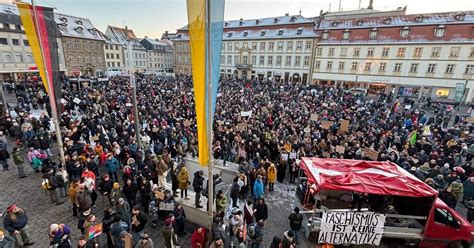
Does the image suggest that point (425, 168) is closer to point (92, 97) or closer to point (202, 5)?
point (202, 5)

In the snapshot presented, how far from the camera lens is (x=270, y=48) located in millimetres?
47969

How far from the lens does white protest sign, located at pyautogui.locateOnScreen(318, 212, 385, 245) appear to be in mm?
6684

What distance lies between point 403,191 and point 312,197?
2535 millimetres

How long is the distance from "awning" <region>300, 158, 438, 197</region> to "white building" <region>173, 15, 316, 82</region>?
125 feet

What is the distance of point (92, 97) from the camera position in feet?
66.4

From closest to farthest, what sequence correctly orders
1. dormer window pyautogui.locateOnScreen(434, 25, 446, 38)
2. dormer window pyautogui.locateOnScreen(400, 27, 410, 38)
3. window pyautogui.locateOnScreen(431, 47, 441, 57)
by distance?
1. dormer window pyautogui.locateOnScreen(434, 25, 446, 38)
2. window pyautogui.locateOnScreen(431, 47, 441, 57)
3. dormer window pyautogui.locateOnScreen(400, 27, 410, 38)

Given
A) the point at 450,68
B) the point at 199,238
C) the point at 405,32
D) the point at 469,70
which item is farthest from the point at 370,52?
the point at 199,238

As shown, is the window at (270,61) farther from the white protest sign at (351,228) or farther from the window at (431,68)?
the white protest sign at (351,228)

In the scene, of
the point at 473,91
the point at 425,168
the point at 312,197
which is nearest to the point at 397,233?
the point at 312,197

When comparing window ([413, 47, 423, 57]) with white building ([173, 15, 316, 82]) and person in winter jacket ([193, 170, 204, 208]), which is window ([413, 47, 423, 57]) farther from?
person in winter jacket ([193, 170, 204, 208])

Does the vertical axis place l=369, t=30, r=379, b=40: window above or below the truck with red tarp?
above

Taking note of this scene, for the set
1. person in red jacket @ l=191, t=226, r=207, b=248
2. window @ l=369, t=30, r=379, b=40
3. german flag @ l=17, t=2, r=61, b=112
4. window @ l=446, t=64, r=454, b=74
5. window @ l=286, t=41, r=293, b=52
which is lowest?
person in red jacket @ l=191, t=226, r=207, b=248

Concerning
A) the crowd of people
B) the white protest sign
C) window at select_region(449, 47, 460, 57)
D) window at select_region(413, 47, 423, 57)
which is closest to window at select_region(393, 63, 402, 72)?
window at select_region(413, 47, 423, 57)

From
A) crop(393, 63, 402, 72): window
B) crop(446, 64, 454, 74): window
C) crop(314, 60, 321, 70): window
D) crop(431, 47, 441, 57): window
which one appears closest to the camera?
crop(446, 64, 454, 74): window
